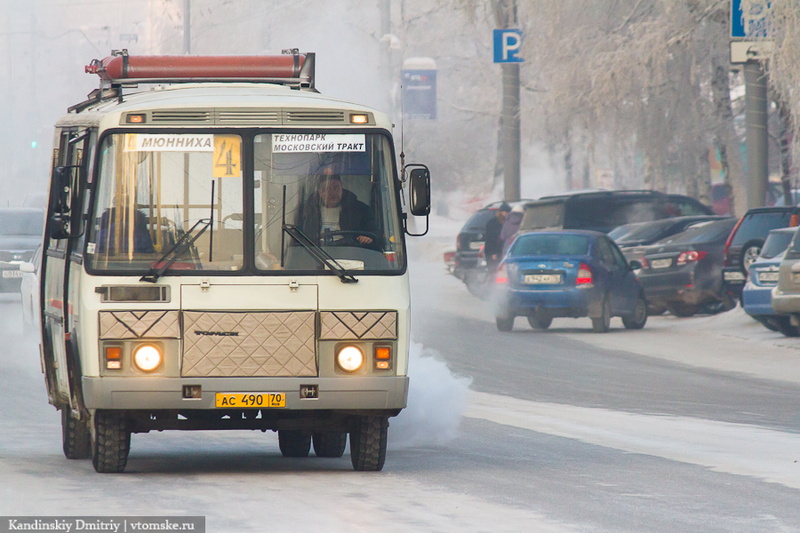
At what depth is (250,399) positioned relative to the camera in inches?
384

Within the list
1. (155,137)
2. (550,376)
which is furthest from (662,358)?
(155,137)

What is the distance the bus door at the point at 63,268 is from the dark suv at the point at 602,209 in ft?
62.0

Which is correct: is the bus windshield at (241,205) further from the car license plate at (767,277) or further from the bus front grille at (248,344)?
the car license plate at (767,277)

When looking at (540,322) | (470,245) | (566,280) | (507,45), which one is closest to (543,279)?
(566,280)

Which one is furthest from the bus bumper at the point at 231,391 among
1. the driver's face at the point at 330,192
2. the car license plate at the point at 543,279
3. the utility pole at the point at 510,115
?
the utility pole at the point at 510,115

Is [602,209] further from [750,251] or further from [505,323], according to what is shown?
[505,323]

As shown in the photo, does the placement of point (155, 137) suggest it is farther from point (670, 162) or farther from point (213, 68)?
point (670, 162)

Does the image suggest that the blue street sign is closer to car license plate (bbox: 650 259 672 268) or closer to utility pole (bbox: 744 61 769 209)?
utility pole (bbox: 744 61 769 209)

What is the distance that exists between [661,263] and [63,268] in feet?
57.1

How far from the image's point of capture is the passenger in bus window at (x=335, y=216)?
9961 millimetres

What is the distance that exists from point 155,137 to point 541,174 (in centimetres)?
8506

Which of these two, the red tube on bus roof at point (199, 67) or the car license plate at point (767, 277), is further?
the car license plate at point (767, 277)

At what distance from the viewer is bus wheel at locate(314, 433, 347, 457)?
11.7 metres

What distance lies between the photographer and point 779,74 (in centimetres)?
2575
